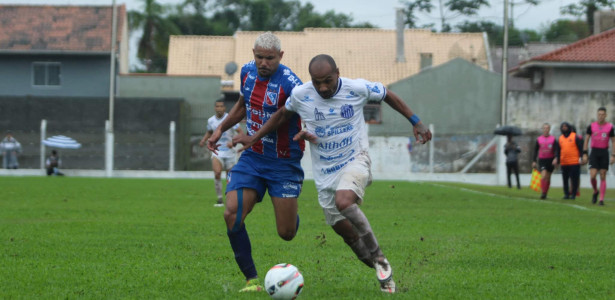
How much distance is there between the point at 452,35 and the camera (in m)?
55.6

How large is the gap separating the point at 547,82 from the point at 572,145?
20.4 meters

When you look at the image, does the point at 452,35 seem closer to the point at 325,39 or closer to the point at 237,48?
the point at 325,39

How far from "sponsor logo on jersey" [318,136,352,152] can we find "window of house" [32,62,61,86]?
43.8m

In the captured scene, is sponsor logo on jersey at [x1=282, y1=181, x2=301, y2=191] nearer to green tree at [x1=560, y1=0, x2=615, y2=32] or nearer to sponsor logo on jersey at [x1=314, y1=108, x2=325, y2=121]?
sponsor logo on jersey at [x1=314, y1=108, x2=325, y2=121]

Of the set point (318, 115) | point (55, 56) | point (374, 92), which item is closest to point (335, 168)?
point (318, 115)

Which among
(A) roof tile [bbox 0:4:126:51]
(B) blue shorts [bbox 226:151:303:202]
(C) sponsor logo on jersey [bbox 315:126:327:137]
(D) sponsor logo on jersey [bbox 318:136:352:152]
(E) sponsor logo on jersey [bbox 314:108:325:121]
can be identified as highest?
(A) roof tile [bbox 0:4:126:51]

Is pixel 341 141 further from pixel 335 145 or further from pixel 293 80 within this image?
pixel 293 80

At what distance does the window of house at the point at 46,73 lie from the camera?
1903 inches

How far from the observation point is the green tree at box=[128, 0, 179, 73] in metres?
66.4

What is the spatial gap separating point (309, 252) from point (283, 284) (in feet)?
10.7

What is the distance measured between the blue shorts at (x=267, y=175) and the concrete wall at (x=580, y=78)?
3540cm

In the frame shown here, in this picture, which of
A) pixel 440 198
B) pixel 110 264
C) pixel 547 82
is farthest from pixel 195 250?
pixel 547 82

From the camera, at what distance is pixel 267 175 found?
740 cm

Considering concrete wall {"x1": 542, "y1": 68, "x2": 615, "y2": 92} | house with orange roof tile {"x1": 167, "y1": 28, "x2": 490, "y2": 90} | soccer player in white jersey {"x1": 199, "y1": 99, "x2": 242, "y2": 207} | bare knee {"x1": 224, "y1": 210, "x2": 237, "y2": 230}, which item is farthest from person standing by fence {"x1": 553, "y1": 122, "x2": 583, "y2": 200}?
house with orange roof tile {"x1": 167, "y1": 28, "x2": 490, "y2": 90}
